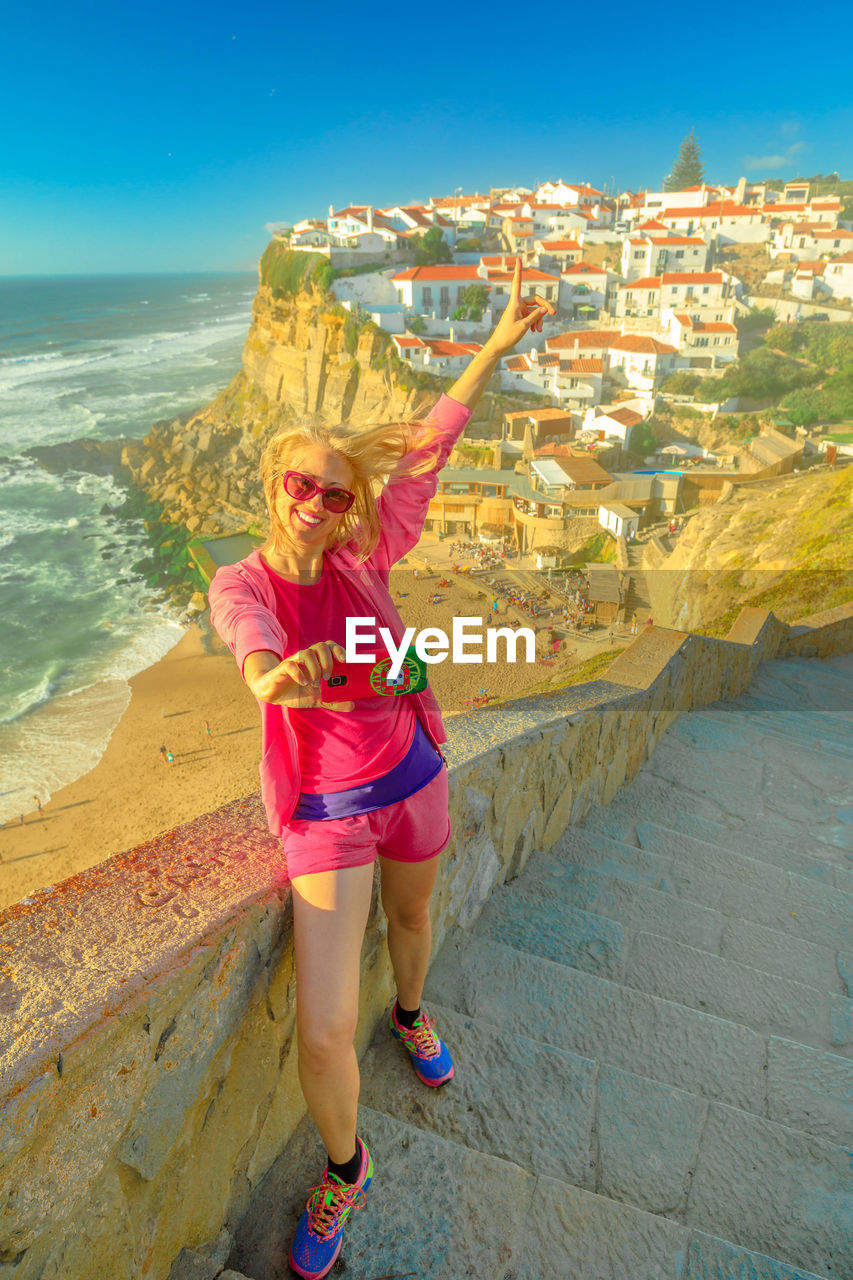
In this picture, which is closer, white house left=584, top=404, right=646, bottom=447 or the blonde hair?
the blonde hair

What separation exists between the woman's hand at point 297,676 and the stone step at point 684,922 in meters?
1.63

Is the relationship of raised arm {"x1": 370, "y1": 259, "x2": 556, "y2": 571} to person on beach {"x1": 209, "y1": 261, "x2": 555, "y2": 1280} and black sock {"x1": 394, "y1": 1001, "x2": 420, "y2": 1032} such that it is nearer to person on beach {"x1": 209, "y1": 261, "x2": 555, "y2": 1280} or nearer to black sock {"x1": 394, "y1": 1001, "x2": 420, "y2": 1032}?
person on beach {"x1": 209, "y1": 261, "x2": 555, "y2": 1280}

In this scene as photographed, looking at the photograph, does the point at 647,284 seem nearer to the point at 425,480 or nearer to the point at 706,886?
the point at 706,886

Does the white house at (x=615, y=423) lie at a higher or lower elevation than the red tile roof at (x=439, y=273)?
lower

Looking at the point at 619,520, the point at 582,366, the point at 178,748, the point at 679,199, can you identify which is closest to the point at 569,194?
the point at 679,199

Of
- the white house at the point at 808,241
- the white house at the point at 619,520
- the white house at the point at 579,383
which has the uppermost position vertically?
the white house at the point at 808,241

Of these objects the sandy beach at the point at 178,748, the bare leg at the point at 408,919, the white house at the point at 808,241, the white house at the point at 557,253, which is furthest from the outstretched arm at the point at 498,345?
the white house at the point at 808,241

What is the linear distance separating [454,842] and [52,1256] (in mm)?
1496

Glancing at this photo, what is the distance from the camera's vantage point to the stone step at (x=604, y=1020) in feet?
7.32

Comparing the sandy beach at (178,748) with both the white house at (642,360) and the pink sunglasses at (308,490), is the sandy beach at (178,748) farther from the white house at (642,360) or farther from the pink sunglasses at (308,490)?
the white house at (642,360)

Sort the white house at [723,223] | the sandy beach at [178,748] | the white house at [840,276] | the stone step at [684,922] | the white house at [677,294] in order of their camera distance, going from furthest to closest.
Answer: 1. the white house at [723,223]
2. the white house at [840,276]
3. the white house at [677,294]
4. the sandy beach at [178,748]
5. the stone step at [684,922]

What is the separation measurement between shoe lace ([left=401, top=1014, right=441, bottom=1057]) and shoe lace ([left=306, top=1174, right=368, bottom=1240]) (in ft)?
1.33

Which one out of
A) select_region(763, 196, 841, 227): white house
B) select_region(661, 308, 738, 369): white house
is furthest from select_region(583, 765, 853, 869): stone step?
select_region(763, 196, 841, 227): white house

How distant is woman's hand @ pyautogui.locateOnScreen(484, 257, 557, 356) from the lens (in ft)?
7.92
